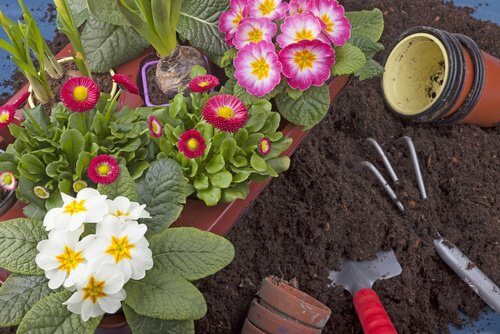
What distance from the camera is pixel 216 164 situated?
4.01ft

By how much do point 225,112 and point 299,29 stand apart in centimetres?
31

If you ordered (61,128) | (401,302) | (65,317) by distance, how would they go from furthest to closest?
(401,302) < (61,128) < (65,317)

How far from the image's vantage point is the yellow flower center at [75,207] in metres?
0.95

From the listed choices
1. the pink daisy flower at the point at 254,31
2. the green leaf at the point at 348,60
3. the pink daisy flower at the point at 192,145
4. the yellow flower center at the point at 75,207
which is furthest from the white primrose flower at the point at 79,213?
the green leaf at the point at 348,60

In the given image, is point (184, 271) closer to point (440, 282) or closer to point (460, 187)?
point (440, 282)

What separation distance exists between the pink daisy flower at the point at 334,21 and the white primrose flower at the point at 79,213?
0.70 meters

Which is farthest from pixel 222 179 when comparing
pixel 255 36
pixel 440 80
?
pixel 440 80

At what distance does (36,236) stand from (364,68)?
2.90 feet

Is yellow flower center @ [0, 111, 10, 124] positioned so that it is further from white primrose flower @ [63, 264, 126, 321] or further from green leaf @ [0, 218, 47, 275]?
white primrose flower @ [63, 264, 126, 321]

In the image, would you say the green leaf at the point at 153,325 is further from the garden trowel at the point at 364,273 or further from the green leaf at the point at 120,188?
the garden trowel at the point at 364,273

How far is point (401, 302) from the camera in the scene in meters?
1.58

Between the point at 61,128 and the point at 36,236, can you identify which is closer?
the point at 36,236

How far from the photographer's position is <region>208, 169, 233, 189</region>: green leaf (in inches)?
47.4

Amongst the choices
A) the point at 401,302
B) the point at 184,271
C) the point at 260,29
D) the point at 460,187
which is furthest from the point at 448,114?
the point at 184,271
